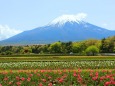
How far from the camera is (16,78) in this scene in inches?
627

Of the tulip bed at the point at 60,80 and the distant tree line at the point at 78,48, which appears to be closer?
the tulip bed at the point at 60,80

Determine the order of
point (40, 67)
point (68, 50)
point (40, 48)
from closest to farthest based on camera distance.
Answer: point (40, 67), point (68, 50), point (40, 48)

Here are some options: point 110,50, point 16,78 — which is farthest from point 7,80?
point 110,50

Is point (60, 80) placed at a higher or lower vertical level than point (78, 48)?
lower

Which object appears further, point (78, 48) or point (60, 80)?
point (78, 48)

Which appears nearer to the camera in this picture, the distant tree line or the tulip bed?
the tulip bed

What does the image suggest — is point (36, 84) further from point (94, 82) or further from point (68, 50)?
point (68, 50)

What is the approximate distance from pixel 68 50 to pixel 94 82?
96.0 m

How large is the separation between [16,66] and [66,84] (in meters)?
18.2

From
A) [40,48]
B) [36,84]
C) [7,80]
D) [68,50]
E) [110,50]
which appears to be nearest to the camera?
[36,84]

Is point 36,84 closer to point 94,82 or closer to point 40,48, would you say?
point 94,82

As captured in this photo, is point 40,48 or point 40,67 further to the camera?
point 40,48

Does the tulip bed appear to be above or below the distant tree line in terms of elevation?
below

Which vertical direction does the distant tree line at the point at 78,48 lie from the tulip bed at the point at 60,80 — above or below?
above
